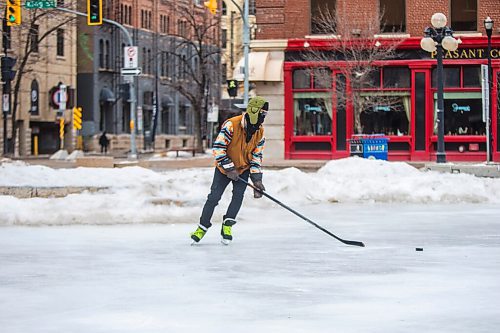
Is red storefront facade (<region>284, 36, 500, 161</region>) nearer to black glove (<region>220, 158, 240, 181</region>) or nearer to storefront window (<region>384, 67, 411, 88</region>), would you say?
storefront window (<region>384, 67, 411, 88</region>)

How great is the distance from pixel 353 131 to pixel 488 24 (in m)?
7.46

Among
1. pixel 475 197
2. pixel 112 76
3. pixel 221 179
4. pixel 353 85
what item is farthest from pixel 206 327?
pixel 112 76

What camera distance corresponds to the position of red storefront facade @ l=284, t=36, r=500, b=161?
35938 mm

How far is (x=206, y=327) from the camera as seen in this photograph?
714 cm

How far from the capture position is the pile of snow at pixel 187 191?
1560 cm

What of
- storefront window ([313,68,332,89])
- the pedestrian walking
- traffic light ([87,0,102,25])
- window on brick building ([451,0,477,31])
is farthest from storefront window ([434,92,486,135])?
the pedestrian walking

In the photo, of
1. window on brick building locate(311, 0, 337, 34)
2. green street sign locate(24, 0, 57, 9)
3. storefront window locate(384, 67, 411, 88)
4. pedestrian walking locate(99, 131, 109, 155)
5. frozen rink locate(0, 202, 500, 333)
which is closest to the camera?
frozen rink locate(0, 202, 500, 333)

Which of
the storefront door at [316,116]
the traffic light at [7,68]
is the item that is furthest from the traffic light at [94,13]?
the storefront door at [316,116]

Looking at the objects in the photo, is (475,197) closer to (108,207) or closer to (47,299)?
(108,207)

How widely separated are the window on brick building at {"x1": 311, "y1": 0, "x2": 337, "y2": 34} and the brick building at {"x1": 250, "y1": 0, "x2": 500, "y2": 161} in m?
0.04

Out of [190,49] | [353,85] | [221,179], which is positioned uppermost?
[190,49]

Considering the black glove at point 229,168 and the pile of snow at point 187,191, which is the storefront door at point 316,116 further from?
the black glove at point 229,168

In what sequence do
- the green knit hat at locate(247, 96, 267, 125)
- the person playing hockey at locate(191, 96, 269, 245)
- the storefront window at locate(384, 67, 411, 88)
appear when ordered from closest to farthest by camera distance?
the green knit hat at locate(247, 96, 267, 125) < the person playing hockey at locate(191, 96, 269, 245) < the storefront window at locate(384, 67, 411, 88)

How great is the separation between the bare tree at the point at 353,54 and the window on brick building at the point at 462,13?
2356 millimetres
